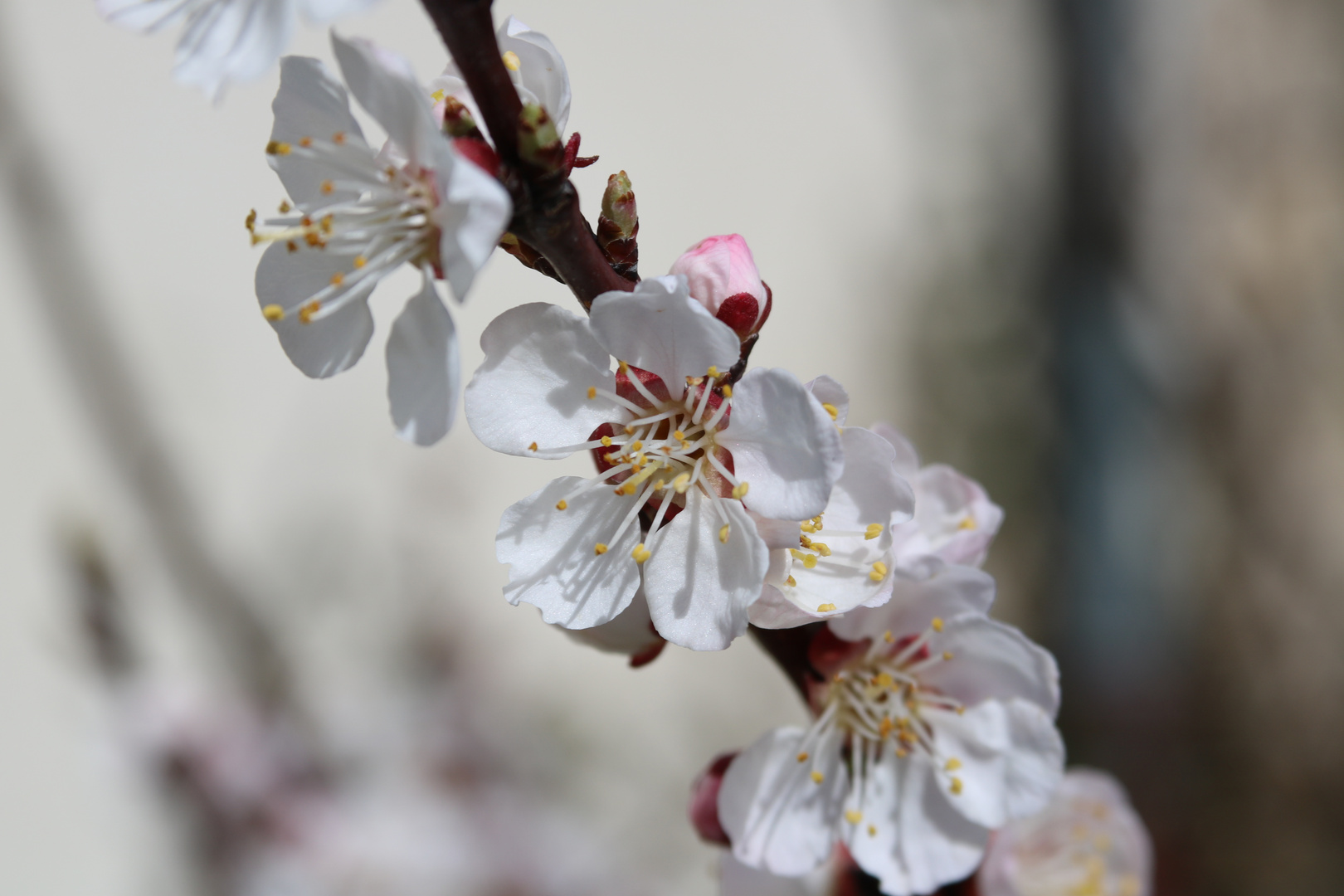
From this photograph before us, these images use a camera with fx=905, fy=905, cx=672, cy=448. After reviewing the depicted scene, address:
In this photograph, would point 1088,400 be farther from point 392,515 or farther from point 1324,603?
point 392,515

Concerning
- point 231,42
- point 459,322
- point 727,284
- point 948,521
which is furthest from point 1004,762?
point 459,322

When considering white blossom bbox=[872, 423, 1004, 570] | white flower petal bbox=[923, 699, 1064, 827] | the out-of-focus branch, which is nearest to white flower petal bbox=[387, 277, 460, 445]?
white blossom bbox=[872, 423, 1004, 570]

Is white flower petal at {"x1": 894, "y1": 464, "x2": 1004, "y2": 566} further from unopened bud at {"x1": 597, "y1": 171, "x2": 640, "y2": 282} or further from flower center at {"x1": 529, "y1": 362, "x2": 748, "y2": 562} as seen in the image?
unopened bud at {"x1": 597, "y1": 171, "x2": 640, "y2": 282}

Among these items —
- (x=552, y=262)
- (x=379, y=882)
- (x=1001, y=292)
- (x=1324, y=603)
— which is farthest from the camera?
(x=1001, y=292)

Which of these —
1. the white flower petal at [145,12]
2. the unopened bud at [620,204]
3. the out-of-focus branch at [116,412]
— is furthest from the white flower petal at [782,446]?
the out-of-focus branch at [116,412]

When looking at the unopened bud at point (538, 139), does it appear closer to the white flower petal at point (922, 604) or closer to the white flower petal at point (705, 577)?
the white flower petal at point (705, 577)

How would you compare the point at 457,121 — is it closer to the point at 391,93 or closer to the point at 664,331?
the point at 391,93

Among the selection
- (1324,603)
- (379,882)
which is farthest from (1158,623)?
(379,882)
